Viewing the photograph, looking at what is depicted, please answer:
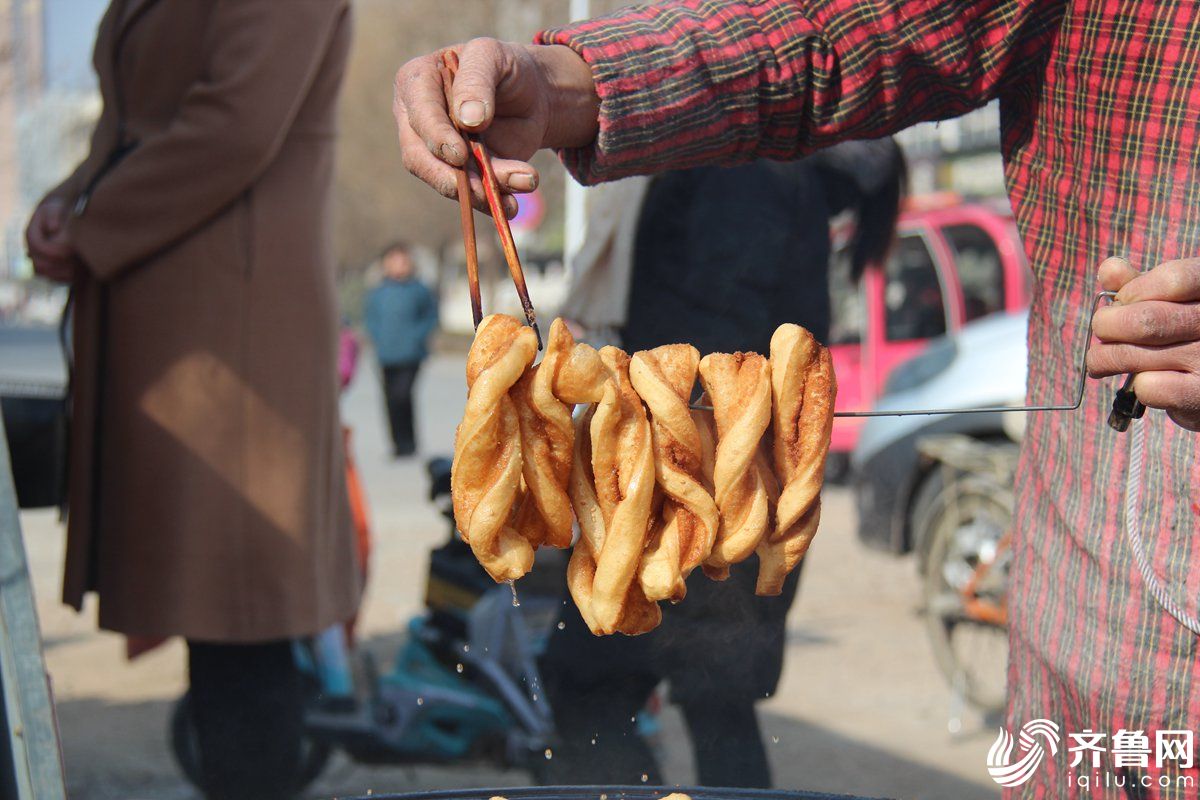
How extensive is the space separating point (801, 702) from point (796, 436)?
339cm

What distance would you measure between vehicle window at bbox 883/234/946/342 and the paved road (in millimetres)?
2545

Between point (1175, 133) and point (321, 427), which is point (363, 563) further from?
point (1175, 133)

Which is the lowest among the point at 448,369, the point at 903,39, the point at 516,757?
the point at 448,369

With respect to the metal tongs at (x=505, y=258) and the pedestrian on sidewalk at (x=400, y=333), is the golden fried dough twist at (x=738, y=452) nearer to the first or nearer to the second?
the metal tongs at (x=505, y=258)

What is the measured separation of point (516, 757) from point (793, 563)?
7.53ft

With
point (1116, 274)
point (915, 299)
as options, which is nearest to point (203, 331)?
point (1116, 274)

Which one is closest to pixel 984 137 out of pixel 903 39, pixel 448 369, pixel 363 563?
pixel 448 369

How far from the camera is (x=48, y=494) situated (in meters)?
2.79

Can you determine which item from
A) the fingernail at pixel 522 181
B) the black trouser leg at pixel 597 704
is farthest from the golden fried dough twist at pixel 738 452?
the black trouser leg at pixel 597 704

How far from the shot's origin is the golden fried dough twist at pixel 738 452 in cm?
145

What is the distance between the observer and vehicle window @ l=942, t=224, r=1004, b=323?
9297 mm

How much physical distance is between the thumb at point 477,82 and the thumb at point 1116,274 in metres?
0.69

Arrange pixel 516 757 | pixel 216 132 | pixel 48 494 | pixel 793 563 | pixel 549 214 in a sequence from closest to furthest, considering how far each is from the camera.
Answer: pixel 793 563, pixel 216 132, pixel 48 494, pixel 516 757, pixel 549 214

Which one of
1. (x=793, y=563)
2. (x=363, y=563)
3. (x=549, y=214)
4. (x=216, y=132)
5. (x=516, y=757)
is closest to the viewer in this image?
(x=793, y=563)
